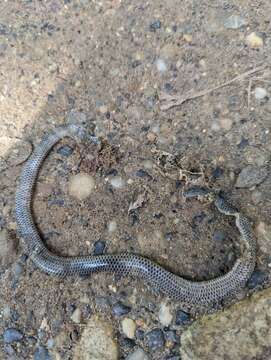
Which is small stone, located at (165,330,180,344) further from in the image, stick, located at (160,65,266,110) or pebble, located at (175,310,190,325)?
stick, located at (160,65,266,110)

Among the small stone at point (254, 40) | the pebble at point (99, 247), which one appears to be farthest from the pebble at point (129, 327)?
the small stone at point (254, 40)

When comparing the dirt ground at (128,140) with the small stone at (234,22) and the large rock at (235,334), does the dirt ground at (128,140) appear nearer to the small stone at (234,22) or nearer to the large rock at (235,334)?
the small stone at (234,22)

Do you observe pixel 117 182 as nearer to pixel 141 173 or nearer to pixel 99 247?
pixel 141 173

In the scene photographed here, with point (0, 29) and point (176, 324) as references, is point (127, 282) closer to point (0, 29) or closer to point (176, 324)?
point (176, 324)

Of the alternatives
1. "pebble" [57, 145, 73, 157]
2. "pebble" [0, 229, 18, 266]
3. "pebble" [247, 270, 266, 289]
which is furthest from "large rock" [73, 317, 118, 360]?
"pebble" [57, 145, 73, 157]

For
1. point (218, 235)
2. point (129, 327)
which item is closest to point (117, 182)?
point (218, 235)

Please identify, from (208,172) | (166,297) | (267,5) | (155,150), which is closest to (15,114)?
(155,150)
